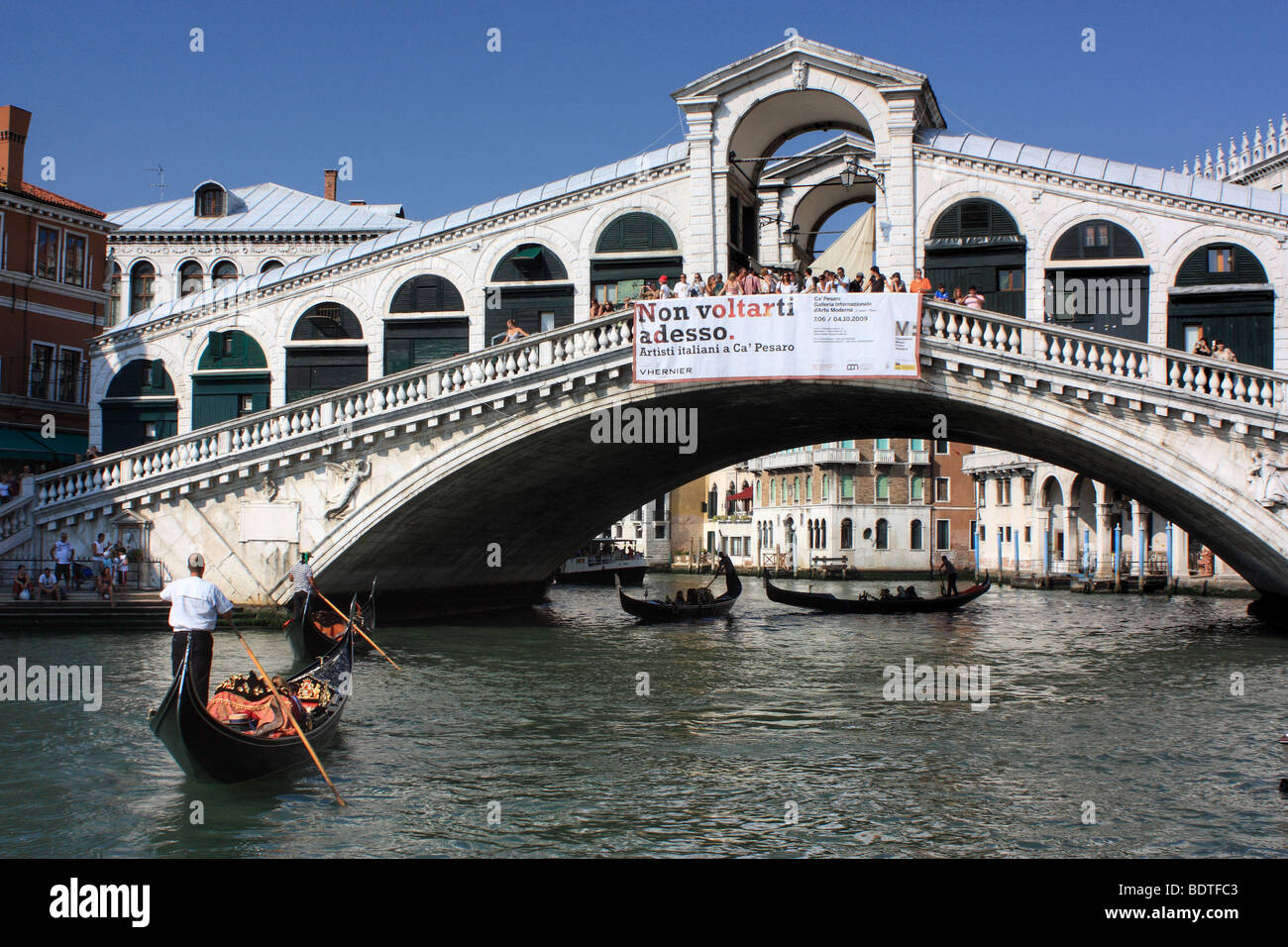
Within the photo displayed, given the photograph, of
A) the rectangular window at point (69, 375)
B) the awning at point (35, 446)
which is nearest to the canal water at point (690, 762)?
the awning at point (35, 446)

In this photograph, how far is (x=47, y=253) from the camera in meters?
26.1

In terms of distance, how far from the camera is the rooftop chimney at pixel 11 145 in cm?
2609

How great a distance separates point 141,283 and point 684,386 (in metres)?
23.9

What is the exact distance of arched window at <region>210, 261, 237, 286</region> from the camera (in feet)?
114

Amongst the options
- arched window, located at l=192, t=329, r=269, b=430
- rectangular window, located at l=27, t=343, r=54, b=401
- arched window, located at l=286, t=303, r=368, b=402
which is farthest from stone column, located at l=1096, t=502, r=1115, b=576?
rectangular window, located at l=27, t=343, r=54, b=401

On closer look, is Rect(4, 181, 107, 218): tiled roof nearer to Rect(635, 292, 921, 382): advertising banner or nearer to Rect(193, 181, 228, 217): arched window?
Rect(193, 181, 228, 217): arched window

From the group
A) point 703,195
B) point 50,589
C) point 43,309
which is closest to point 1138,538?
point 703,195

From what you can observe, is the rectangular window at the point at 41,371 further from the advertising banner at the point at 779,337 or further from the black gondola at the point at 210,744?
the black gondola at the point at 210,744

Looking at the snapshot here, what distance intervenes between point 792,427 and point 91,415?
13.9m

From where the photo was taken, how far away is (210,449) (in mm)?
19781

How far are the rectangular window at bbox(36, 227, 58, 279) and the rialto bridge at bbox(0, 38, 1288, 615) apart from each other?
4.28m

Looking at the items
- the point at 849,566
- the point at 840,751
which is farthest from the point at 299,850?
the point at 849,566

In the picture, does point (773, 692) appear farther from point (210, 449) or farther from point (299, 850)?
point (210, 449)

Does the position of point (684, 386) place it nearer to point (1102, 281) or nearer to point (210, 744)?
point (1102, 281)
